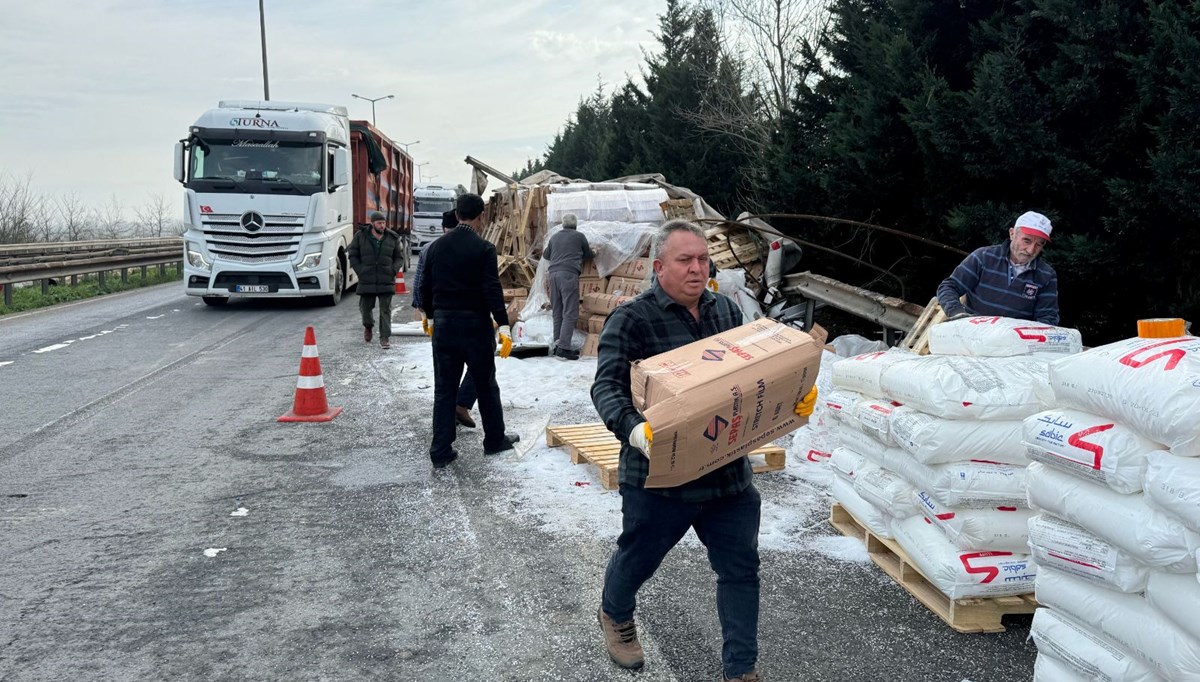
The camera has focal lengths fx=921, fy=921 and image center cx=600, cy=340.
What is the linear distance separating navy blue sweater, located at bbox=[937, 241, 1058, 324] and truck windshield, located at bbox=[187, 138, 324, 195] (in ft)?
42.5

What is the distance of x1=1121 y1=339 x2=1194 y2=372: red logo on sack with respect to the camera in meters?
3.17

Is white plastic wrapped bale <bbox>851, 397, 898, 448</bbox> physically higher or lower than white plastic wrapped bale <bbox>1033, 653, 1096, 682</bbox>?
higher

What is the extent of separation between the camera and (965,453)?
4.27 m

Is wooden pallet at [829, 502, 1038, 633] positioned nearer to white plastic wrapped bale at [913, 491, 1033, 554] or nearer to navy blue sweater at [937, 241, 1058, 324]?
white plastic wrapped bale at [913, 491, 1033, 554]

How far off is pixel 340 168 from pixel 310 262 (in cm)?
182

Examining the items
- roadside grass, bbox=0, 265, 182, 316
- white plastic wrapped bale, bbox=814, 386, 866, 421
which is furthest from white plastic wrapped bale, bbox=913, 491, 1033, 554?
roadside grass, bbox=0, 265, 182, 316

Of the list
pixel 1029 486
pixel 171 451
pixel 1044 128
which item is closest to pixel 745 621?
pixel 1029 486

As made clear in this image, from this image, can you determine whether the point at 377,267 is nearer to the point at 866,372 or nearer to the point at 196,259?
the point at 196,259

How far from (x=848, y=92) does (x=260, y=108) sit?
10701 millimetres

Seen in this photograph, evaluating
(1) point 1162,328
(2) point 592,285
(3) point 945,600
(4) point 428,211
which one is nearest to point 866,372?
(3) point 945,600

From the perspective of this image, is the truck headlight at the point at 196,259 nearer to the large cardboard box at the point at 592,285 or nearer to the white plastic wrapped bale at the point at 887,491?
the large cardboard box at the point at 592,285

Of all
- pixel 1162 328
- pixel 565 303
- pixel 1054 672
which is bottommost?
pixel 1054 672

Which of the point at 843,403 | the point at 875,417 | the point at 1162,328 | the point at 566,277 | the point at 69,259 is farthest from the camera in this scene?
the point at 69,259

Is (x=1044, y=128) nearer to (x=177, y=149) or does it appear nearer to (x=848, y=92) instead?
(x=848, y=92)
